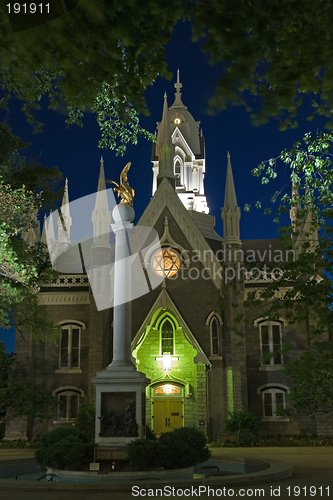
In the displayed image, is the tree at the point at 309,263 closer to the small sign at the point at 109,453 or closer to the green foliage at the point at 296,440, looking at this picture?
the small sign at the point at 109,453

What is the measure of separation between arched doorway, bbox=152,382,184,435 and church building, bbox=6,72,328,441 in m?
0.06

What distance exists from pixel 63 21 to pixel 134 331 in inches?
1088

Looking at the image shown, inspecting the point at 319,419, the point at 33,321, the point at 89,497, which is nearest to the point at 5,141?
the point at 33,321

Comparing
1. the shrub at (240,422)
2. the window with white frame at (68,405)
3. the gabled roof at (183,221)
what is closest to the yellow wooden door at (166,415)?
the shrub at (240,422)

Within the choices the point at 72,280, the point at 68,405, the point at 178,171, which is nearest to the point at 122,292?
the point at 72,280

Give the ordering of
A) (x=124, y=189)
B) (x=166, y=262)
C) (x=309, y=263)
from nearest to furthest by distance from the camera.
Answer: (x=309, y=263)
(x=124, y=189)
(x=166, y=262)

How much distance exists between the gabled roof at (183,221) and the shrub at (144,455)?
735 inches

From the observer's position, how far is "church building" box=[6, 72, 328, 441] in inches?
1226

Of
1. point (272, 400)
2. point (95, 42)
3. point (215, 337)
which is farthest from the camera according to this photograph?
point (215, 337)

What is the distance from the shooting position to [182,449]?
1535cm

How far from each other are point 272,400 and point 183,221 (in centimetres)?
1255

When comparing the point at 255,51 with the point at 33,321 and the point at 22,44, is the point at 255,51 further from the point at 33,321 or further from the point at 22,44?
the point at 33,321

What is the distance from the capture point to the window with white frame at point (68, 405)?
106 ft

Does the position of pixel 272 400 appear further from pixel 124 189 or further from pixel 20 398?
pixel 124 189
